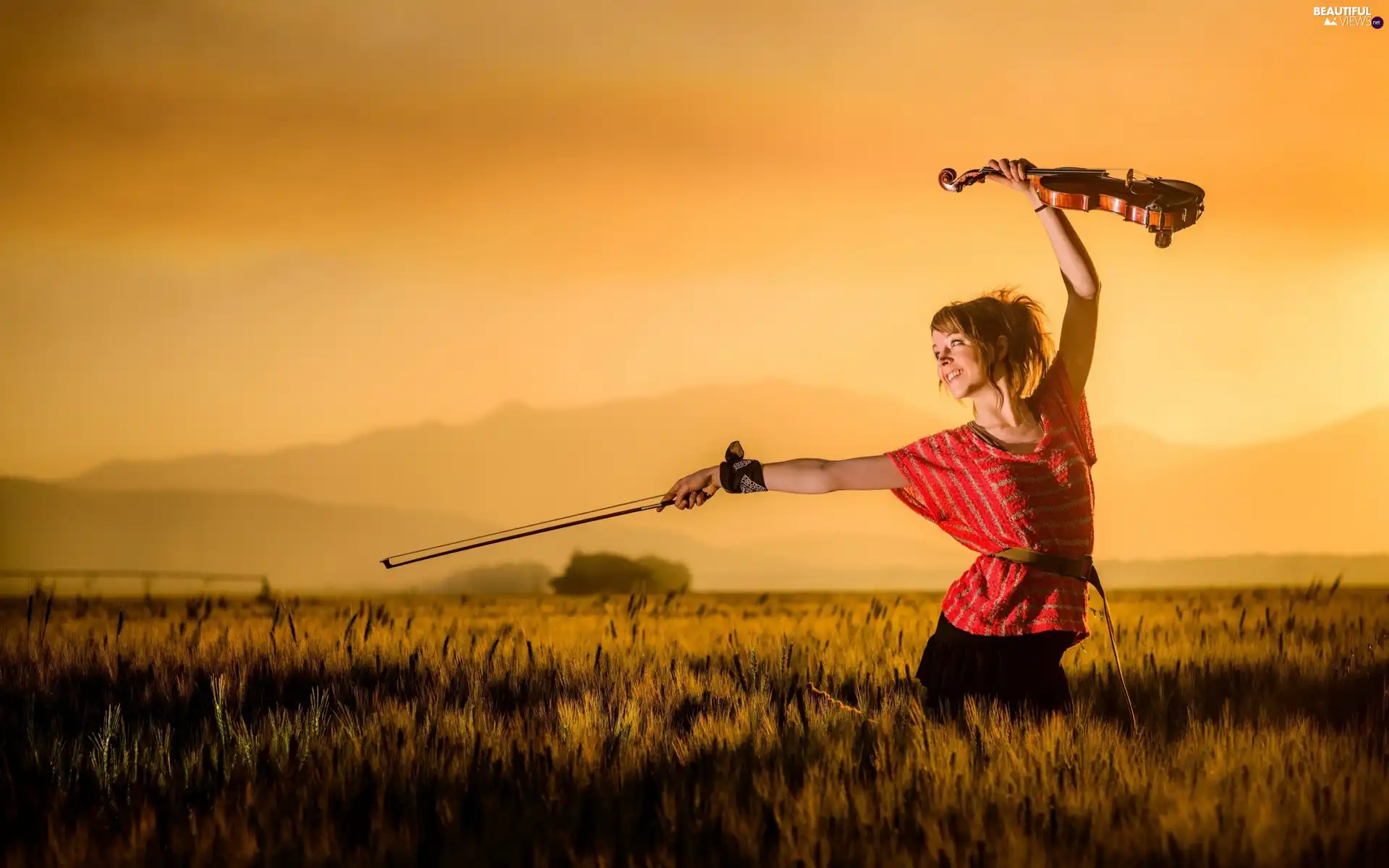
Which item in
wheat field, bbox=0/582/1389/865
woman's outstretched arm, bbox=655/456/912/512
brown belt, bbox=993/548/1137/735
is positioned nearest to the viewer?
wheat field, bbox=0/582/1389/865

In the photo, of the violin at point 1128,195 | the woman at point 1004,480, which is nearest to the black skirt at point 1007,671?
the woman at point 1004,480

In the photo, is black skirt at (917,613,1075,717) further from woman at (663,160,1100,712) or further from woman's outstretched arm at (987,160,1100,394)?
woman's outstretched arm at (987,160,1100,394)

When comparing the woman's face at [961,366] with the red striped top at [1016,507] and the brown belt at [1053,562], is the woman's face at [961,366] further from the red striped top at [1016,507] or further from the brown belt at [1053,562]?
the brown belt at [1053,562]

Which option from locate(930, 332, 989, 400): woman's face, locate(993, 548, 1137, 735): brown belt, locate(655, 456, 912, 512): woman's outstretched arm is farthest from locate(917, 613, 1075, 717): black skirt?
locate(930, 332, 989, 400): woman's face

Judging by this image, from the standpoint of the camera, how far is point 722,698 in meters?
3.53

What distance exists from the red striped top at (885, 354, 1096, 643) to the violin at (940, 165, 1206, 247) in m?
0.39

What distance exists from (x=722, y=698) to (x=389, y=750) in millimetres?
958

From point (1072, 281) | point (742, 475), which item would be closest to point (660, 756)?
point (742, 475)

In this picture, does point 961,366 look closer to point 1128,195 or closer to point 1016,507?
point 1016,507

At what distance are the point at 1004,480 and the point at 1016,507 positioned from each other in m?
0.07

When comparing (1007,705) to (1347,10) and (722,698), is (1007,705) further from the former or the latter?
(1347,10)

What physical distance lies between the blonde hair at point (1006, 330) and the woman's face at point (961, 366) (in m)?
0.01

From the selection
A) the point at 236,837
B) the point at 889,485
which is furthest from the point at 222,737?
the point at 889,485

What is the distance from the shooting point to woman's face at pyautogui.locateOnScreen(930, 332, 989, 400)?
10.4 ft
